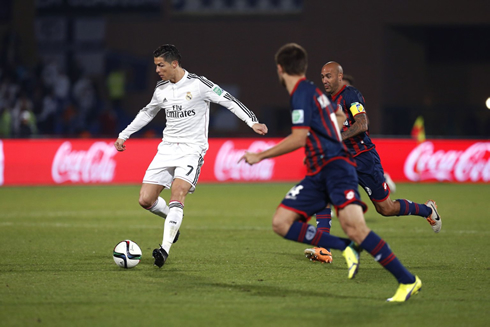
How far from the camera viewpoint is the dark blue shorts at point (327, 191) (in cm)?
538

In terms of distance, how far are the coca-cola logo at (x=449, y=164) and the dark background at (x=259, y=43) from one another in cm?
649

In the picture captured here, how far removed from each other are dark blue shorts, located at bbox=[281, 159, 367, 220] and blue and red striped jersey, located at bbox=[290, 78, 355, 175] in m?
0.07

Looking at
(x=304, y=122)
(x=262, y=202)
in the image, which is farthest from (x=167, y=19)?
(x=304, y=122)

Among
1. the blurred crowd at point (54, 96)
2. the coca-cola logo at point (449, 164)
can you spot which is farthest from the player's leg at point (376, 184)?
the blurred crowd at point (54, 96)

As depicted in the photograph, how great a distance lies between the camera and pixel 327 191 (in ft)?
18.2

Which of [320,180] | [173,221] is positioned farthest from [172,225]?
[320,180]

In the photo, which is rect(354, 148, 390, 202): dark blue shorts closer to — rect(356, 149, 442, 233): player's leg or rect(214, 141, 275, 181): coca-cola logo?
rect(356, 149, 442, 233): player's leg

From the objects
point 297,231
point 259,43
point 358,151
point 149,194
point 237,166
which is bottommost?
point 237,166

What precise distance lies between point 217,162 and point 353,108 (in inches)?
419

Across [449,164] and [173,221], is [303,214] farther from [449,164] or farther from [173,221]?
[449,164]

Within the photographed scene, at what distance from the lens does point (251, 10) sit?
2584cm

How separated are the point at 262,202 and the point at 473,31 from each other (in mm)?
16046

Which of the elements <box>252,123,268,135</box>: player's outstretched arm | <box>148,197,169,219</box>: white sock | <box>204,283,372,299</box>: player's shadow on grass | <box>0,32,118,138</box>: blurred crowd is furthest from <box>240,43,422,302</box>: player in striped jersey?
<box>0,32,118,138</box>: blurred crowd

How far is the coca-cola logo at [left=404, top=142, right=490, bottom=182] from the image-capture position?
17.7 metres
